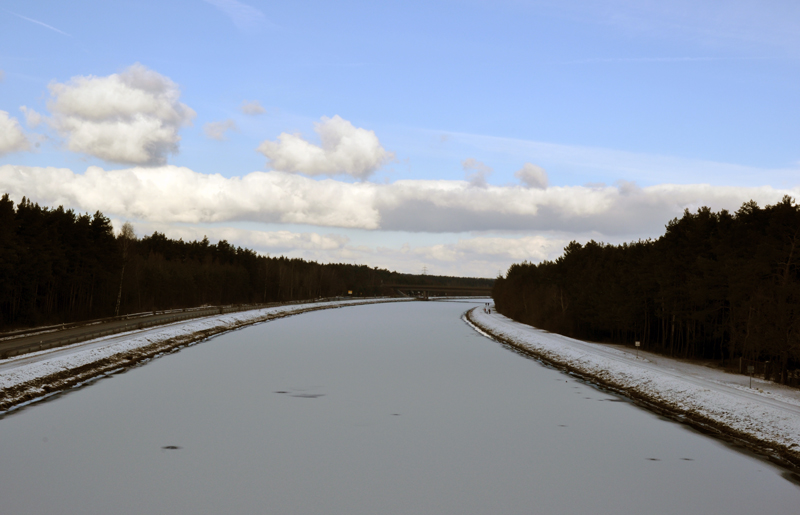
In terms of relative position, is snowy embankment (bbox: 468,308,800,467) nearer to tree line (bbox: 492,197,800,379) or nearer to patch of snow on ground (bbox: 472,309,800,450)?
patch of snow on ground (bbox: 472,309,800,450)

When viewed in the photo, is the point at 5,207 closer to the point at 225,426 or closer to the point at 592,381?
the point at 225,426

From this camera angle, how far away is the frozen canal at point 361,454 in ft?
32.8

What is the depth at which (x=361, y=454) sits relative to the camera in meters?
13.0

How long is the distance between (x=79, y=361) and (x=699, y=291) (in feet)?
128

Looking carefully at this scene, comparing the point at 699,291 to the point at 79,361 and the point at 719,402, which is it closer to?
the point at 719,402

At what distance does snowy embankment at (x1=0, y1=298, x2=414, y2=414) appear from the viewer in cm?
2006

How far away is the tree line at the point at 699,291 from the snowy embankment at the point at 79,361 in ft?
105

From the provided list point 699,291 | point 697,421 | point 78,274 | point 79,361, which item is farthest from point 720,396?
point 78,274

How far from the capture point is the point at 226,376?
2525cm

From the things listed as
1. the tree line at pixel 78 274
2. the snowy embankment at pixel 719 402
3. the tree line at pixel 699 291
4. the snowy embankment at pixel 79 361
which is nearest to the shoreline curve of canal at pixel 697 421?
the snowy embankment at pixel 719 402

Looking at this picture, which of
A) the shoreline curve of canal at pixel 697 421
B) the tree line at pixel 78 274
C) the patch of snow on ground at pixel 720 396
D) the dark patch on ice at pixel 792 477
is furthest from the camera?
the tree line at pixel 78 274

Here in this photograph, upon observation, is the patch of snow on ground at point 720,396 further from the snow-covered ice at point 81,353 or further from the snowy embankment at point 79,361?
the snow-covered ice at point 81,353

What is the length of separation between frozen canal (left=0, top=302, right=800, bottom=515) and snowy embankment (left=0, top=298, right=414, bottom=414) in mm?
1173

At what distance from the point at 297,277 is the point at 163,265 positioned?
60780mm
